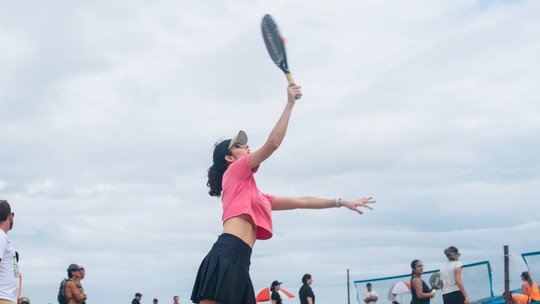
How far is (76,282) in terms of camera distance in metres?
12.6

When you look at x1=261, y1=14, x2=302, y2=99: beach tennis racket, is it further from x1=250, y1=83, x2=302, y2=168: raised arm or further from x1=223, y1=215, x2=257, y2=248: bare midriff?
x1=223, y1=215, x2=257, y2=248: bare midriff

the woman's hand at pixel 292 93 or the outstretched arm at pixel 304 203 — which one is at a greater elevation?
the woman's hand at pixel 292 93

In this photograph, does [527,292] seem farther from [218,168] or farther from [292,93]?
[292,93]

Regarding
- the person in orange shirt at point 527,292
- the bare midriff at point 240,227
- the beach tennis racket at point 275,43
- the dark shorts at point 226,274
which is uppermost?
the beach tennis racket at point 275,43

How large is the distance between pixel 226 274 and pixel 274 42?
5.76 feet

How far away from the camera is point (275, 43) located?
550cm

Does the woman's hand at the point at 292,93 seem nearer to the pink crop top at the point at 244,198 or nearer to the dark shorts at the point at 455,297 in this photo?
the pink crop top at the point at 244,198

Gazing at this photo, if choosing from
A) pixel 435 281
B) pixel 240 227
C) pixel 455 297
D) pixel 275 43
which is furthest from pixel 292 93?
pixel 435 281

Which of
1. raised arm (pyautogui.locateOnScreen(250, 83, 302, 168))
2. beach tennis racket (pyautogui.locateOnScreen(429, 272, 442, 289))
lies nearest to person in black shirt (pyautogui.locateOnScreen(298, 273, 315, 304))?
beach tennis racket (pyautogui.locateOnScreen(429, 272, 442, 289))

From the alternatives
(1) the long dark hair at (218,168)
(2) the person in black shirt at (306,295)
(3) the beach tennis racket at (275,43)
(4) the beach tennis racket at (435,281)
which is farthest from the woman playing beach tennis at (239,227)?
(2) the person in black shirt at (306,295)

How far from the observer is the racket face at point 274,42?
532cm

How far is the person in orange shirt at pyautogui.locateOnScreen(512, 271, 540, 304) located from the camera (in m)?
14.0

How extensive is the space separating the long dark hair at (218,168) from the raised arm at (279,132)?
637 mm

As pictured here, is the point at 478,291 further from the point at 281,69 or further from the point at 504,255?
the point at 281,69
